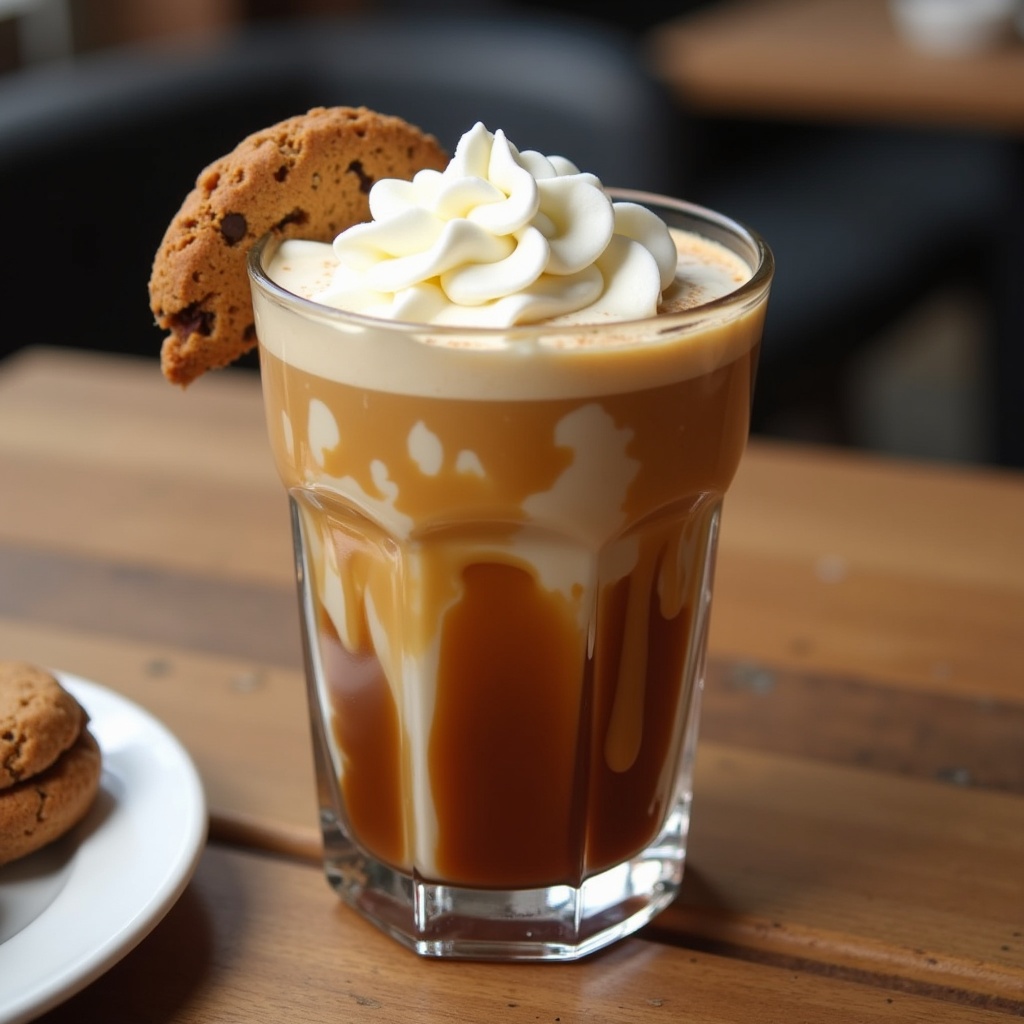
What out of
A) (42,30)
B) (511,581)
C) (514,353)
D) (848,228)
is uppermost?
(514,353)

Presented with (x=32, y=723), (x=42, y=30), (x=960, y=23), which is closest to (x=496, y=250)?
(x=32, y=723)

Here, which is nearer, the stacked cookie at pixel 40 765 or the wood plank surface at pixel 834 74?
the stacked cookie at pixel 40 765

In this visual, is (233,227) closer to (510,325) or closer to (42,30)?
(510,325)

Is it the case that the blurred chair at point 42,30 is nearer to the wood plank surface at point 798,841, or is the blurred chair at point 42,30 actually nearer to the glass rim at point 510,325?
the wood plank surface at point 798,841

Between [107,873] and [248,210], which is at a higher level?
[248,210]

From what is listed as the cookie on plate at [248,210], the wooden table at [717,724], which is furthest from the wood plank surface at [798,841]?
the cookie on plate at [248,210]

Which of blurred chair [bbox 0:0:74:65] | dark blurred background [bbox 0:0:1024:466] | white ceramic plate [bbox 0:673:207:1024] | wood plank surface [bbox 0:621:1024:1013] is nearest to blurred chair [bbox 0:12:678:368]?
dark blurred background [bbox 0:0:1024:466]

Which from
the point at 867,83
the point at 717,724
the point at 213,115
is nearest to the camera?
the point at 717,724

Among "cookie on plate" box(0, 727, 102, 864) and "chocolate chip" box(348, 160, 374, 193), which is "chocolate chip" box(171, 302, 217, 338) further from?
"cookie on plate" box(0, 727, 102, 864)
